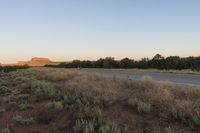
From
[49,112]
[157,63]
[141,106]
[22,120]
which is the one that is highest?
[157,63]

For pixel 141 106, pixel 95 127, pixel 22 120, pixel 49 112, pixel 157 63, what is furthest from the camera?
pixel 157 63

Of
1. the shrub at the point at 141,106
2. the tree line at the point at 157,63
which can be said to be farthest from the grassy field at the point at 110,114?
the tree line at the point at 157,63

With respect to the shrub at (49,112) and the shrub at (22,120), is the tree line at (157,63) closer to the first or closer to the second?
the shrub at (49,112)

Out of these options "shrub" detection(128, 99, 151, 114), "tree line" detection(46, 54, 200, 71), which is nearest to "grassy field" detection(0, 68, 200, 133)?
"shrub" detection(128, 99, 151, 114)

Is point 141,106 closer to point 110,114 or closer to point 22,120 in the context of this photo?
point 110,114

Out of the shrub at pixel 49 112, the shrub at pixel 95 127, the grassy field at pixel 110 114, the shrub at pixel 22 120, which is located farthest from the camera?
the shrub at pixel 49 112

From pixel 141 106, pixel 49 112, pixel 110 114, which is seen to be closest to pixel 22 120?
pixel 49 112

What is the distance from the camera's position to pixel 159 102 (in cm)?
807

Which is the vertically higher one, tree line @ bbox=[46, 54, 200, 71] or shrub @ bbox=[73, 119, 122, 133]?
tree line @ bbox=[46, 54, 200, 71]

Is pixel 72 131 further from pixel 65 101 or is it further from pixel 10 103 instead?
pixel 10 103

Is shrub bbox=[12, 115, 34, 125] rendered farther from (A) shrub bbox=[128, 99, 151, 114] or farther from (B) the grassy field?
(A) shrub bbox=[128, 99, 151, 114]

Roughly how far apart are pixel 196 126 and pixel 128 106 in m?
2.78

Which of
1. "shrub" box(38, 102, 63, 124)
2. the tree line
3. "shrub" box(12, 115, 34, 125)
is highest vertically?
the tree line

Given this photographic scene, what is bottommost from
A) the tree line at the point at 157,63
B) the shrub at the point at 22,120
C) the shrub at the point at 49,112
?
the shrub at the point at 22,120
